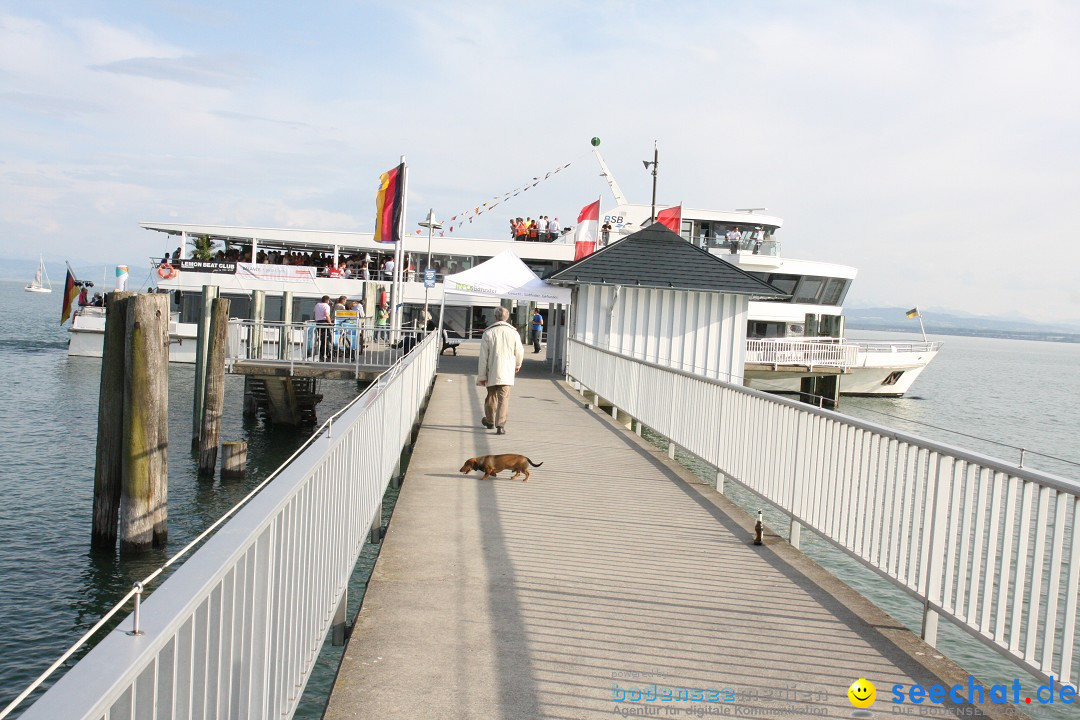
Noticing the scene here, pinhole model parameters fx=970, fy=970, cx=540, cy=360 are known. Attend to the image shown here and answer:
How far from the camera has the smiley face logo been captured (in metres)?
4.47

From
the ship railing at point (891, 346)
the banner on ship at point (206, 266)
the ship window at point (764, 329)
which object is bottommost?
the ship railing at point (891, 346)

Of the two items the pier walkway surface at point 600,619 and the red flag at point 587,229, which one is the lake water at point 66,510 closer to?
the pier walkway surface at point 600,619

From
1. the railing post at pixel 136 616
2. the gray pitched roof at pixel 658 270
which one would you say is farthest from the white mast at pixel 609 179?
the railing post at pixel 136 616

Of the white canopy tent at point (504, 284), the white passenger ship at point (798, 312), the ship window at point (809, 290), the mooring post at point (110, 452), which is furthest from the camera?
the ship window at point (809, 290)

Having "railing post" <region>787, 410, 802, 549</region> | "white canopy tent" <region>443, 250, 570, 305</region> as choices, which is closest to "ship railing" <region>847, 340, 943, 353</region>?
"white canopy tent" <region>443, 250, 570, 305</region>

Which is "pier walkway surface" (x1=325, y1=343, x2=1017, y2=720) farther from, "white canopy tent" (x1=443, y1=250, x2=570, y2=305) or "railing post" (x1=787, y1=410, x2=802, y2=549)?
"white canopy tent" (x1=443, y1=250, x2=570, y2=305)

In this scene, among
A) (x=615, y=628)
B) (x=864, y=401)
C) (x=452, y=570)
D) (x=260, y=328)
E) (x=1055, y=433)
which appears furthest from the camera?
(x=864, y=401)

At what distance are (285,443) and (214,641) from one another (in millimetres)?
20571

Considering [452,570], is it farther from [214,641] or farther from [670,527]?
[214,641]

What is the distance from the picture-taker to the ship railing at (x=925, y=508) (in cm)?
455

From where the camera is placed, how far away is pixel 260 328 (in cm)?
2225

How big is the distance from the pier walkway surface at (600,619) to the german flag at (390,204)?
21.0 meters

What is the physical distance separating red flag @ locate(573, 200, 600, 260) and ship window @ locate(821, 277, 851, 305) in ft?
74.2

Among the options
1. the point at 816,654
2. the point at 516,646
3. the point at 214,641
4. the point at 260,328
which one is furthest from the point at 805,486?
the point at 260,328
